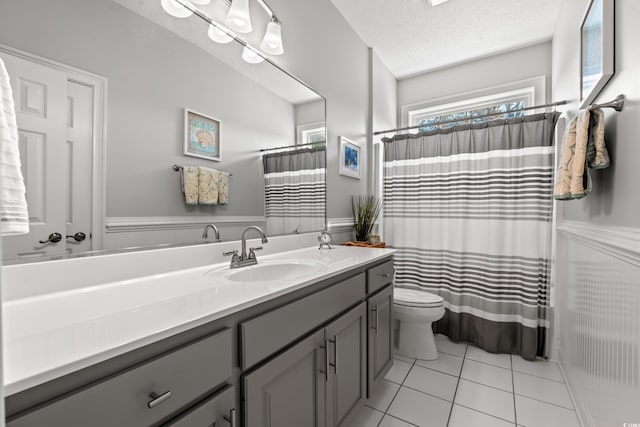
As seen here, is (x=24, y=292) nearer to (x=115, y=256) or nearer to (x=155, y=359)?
(x=115, y=256)

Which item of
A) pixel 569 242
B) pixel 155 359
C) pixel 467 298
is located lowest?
pixel 467 298

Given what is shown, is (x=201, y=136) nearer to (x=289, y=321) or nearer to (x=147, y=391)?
(x=289, y=321)

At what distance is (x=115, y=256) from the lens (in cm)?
99

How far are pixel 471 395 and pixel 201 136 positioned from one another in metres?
2.02

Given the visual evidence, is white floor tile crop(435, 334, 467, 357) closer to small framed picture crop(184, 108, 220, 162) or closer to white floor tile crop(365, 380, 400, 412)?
white floor tile crop(365, 380, 400, 412)

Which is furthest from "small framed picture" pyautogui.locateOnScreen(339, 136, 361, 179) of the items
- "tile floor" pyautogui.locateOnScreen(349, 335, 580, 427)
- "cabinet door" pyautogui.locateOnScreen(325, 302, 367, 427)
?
"tile floor" pyautogui.locateOnScreen(349, 335, 580, 427)

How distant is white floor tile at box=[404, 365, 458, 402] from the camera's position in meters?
1.79

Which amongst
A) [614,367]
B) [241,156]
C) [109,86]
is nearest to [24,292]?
[109,86]

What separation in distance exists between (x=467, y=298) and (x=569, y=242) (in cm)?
88

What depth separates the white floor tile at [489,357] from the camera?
84.0 inches

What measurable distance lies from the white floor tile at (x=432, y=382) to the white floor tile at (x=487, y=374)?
136 mm

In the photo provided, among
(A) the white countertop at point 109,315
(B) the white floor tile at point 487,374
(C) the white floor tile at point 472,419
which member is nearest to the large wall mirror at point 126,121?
(A) the white countertop at point 109,315

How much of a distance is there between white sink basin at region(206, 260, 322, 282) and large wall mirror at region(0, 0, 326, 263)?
0.22 m

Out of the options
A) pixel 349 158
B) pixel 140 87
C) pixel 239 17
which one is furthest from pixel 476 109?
pixel 140 87
